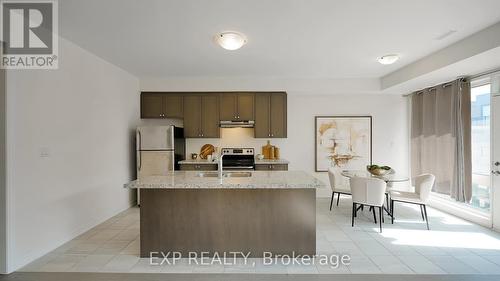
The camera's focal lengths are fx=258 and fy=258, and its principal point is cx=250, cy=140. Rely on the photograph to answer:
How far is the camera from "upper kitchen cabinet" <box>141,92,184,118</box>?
5.51m

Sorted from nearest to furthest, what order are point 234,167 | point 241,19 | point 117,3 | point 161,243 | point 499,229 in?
point 117,3 → point 241,19 → point 161,243 → point 499,229 → point 234,167

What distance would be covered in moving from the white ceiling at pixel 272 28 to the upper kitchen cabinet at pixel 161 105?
1.06 meters

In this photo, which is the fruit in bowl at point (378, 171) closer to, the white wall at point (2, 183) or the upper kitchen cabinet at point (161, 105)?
the upper kitchen cabinet at point (161, 105)

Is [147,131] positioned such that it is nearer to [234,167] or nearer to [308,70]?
[234,167]

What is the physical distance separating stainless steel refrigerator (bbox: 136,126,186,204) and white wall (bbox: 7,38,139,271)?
0.98 feet

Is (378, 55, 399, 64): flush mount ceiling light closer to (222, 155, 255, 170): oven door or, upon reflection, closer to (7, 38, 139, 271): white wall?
(222, 155, 255, 170): oven door

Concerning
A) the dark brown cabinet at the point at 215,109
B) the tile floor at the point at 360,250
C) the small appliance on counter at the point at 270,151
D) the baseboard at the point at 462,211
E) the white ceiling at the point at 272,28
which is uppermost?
the white ceiling at the point at 272,28

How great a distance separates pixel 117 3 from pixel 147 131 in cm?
285

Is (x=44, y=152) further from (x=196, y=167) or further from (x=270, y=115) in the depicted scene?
(x=270, y=115)

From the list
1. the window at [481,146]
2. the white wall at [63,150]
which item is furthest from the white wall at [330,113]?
the white wall at [63,150]

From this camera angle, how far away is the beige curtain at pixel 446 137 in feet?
13.7

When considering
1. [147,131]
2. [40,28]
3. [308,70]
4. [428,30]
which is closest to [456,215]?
[428,30]

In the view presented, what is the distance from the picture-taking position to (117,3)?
2430mm

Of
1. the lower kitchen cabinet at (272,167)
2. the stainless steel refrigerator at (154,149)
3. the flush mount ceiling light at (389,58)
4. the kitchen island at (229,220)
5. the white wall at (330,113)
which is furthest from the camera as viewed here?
the white wall at (330,113)
